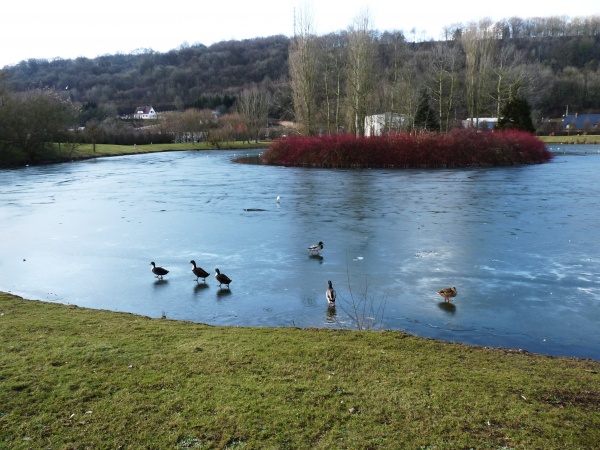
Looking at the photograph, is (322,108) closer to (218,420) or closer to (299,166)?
(299,166)

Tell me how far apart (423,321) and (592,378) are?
3099 mm

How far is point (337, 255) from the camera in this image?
43.5 feet

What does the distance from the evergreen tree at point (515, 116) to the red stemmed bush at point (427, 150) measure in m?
10.1

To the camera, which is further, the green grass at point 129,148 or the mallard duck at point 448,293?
the green grass at point 129,148

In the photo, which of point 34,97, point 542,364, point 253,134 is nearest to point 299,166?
point 34,97

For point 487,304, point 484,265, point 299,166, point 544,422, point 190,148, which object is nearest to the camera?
point 544,422

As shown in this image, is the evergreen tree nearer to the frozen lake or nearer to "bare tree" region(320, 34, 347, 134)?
"bare tree" region(320, 34, 347, 134)

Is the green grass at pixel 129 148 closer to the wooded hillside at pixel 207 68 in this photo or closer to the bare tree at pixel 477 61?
the bare tree at pixel 477 61

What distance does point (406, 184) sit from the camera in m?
28.8

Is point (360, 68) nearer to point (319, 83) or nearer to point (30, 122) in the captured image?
point (319, 83)

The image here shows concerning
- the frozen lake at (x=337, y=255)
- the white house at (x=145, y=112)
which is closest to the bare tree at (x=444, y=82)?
the frozen lake at (x=337, y=255)

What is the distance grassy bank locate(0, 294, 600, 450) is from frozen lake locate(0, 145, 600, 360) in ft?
5.21

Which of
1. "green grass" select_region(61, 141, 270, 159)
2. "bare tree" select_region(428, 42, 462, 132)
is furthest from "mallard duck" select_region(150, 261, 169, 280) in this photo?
"green grass" select_region(61, 141, 270, 159)

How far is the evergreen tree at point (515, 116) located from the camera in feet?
173
